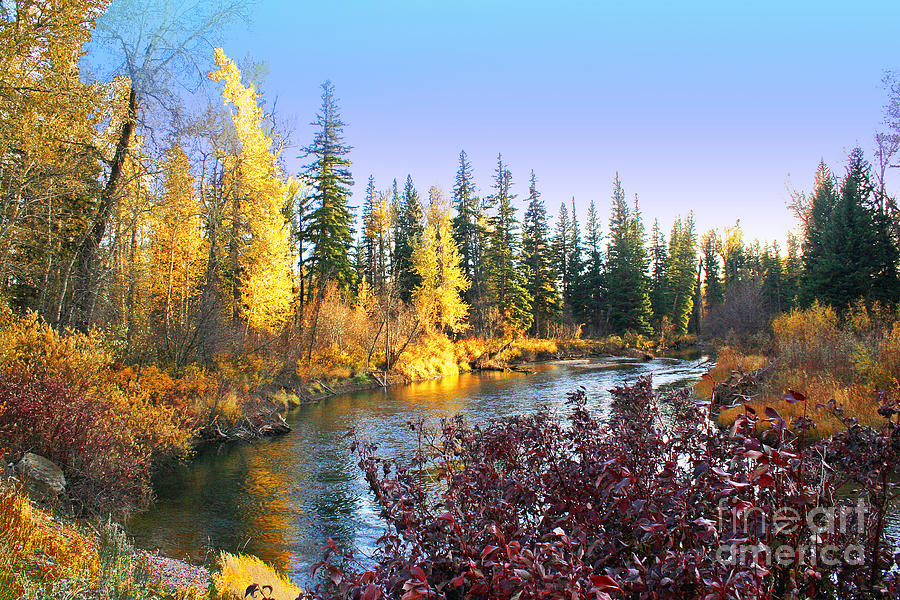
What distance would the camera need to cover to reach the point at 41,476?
22.7 ft

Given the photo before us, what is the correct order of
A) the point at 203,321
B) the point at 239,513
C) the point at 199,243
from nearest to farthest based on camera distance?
the point at 239,513 < the point at 203,321 < the point at 199,243

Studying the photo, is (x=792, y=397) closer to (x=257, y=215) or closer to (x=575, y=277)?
(x=257, y=215)

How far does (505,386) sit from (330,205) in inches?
669

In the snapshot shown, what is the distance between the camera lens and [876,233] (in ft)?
75.7

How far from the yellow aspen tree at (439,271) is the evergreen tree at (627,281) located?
2062 centimetres

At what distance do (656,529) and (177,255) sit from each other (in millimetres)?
18499

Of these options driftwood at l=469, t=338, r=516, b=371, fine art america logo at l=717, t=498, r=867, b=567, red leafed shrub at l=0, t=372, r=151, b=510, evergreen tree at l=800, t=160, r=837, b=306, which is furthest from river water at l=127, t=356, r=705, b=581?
evergreen tree at l=800, t=160, r=837, b=306

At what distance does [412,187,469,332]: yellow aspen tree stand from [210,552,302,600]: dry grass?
2612 cm

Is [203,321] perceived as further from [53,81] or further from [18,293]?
[53,81]

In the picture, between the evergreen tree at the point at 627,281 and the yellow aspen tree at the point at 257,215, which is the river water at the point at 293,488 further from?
the evergreen tree at the point at 627,281

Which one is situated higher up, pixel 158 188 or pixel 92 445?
pixel 158 188

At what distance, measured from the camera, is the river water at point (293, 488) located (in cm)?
708

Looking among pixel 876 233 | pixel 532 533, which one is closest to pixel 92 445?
pixel 532 533

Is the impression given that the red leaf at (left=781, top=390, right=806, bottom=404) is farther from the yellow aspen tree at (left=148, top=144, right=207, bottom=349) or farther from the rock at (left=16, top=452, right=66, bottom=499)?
the yellow aspen tree at (left=148, top=144, right=207, bottom=349)
